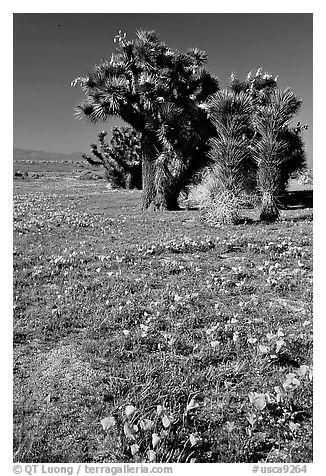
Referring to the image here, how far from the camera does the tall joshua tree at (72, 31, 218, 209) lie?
21.0m

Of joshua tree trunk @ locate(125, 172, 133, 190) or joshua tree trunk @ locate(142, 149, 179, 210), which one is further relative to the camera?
joshua tree trunk @ locate(125, 172, 133, 190)

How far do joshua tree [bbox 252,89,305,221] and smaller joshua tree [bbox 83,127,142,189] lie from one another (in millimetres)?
25459

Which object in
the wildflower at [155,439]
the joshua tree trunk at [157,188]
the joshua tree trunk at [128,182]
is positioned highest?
the joshua tree trunk at [128,182]

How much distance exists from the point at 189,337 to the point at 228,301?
161 centimetres

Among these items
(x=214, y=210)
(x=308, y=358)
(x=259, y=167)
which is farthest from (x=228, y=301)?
(x=259, y=167)

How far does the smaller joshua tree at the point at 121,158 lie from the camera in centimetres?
4209

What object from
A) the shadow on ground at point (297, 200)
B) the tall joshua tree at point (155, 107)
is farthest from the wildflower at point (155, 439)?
the tall joshua tree at point (155, 107)

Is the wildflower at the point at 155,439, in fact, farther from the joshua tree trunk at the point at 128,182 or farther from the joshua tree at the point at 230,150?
the joshua tree trunk at the point at 128,182

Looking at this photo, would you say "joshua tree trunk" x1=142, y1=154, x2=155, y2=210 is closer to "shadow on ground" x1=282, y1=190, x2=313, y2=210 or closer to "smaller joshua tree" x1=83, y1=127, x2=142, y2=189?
"shadow on ground" x1=282, y1=190, x2=313, y2=210

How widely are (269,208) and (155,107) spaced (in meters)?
8.45

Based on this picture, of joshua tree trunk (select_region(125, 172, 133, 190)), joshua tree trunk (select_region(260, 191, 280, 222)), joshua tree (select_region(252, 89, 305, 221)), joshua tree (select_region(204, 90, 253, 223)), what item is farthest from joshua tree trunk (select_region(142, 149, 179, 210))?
joshua tree trunk (select_region(125, 172, 133, 190))

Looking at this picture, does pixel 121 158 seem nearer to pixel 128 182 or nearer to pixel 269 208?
pixel 128 182

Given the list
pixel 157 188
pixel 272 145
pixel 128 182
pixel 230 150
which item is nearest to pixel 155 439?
pixel 230 150

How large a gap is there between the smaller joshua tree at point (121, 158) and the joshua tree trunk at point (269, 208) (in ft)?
86.2
